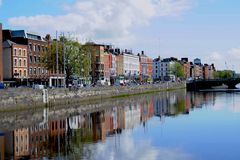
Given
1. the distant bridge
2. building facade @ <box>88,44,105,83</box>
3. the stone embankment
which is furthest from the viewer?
the distant bridge

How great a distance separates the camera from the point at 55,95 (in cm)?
6981

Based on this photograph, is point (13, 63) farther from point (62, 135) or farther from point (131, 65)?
point (131, 65)

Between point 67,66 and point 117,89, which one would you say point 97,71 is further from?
point 67,66

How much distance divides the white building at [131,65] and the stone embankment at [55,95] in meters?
49.6

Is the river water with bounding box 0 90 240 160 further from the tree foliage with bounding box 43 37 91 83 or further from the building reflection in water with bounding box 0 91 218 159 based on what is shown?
the tree foliage with bounding box 43 37 91 83

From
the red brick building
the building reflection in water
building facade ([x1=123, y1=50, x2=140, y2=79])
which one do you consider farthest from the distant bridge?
the building reflection in water

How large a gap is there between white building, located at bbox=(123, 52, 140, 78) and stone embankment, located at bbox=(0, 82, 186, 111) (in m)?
49.6

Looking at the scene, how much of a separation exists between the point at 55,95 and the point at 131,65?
334 ft

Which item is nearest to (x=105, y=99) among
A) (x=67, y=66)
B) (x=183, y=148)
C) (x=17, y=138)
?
(x=67, y=66)

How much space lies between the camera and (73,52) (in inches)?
3497

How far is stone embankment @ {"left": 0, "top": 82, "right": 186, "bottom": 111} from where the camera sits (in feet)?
187

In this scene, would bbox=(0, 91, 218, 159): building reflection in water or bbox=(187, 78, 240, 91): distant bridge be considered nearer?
bbox=(0, 91, 218, 159): building reflection in water

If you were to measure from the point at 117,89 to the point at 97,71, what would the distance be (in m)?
30.1

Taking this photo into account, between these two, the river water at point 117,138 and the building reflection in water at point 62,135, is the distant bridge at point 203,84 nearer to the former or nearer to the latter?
the river water at point 117,138
